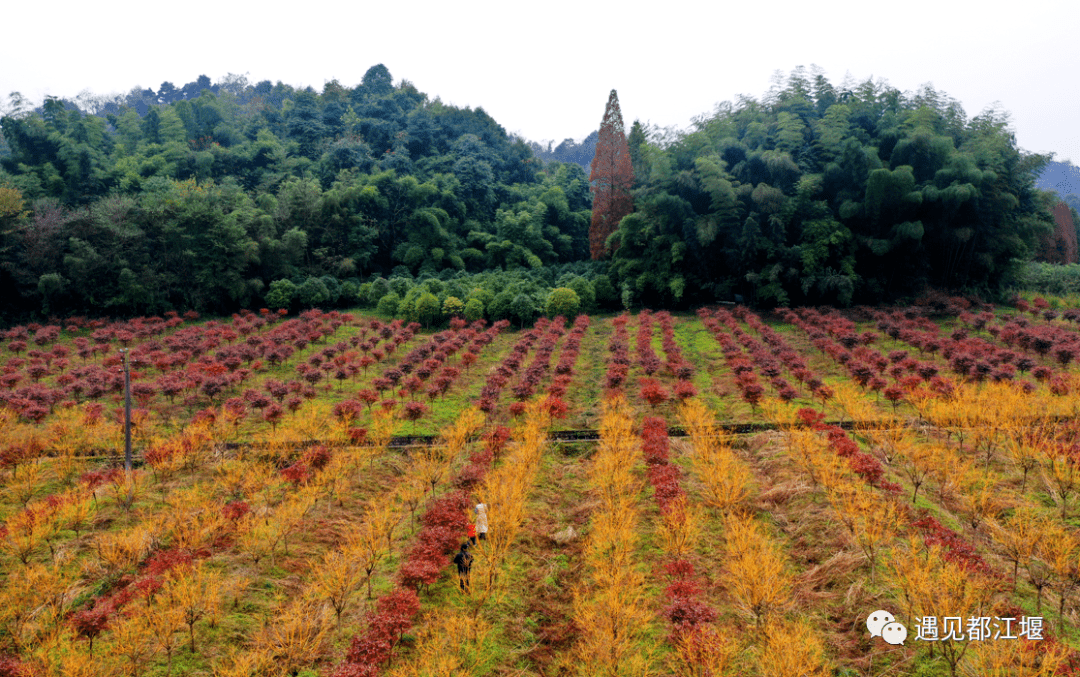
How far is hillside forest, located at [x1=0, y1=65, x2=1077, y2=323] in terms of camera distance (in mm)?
26516

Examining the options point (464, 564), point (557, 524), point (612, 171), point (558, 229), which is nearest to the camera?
point (464, 564)

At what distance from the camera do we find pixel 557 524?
9.66 m

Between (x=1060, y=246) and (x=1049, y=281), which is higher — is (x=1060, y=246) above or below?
above

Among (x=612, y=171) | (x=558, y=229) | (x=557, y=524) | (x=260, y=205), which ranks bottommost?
(x=557, y=524)

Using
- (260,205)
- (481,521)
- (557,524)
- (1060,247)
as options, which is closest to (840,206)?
(557,524)

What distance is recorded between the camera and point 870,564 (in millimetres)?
7461

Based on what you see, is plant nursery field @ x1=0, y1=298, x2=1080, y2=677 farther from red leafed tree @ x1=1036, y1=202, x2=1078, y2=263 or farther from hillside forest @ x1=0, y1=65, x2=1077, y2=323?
red leafed tree @ x1=1036, y1=202, x2=1078, y2=263

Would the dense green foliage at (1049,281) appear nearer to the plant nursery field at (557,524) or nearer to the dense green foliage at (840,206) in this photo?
the dense green foliage at (840,206)

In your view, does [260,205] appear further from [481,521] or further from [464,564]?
[464,564]

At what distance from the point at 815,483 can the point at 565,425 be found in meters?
6.24

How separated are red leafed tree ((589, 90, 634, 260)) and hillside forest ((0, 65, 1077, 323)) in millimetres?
997

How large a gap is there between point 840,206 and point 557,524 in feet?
83.9

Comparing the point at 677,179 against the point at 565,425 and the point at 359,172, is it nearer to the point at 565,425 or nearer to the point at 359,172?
the point at 565,425

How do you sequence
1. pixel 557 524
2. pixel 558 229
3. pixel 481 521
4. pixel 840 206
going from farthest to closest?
pixel 558 229 → pixel 840 206 → pixel 557 524 → pixel 481 521
